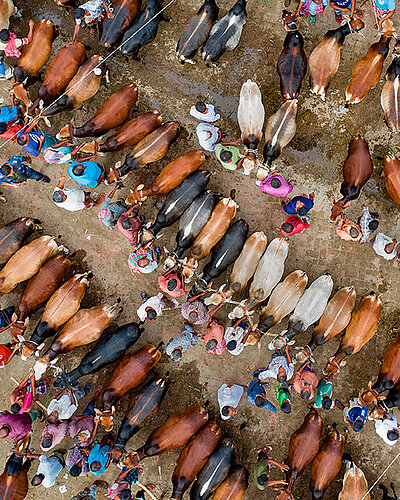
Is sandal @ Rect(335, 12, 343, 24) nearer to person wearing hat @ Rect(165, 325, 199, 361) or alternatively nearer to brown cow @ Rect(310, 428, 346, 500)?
person wearing hat @ Rect(165, 325, 199, 361)

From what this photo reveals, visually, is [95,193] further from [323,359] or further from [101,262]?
[323,359]

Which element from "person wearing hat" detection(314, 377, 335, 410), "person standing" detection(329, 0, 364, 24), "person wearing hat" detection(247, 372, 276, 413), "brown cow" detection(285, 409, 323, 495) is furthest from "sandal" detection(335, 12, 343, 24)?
"brown cow" detection(285, 409, 323, 495)

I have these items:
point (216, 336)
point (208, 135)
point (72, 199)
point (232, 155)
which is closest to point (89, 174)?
point (72, 199)

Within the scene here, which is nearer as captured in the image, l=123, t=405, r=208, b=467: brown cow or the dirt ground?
l=123, t=405, r=208, b=467: brown cow

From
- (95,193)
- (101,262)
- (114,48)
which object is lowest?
(101,262)

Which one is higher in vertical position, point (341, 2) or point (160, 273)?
point (341, 2)

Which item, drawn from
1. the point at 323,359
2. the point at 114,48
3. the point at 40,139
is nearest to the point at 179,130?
the point at 114,48
